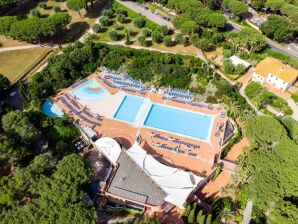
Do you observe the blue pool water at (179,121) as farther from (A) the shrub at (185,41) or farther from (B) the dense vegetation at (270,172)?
(A) the shrub at (185,41)

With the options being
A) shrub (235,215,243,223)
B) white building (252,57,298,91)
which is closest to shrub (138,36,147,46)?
white building (252,57,298,91)

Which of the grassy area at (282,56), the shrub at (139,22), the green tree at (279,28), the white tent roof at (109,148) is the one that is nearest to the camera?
the white tent roof at (109,148)

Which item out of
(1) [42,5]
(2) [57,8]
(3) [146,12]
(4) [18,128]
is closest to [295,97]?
(3) [146,12]

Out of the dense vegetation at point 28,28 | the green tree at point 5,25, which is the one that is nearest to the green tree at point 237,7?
the dense vegetation at point 28,28

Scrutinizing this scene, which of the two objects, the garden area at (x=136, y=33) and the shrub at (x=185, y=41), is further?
the garden area at (x=136, y=33)

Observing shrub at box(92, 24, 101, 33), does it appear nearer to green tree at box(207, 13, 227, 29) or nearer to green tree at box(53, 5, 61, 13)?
green tree at box(53, 5, 61, 13)

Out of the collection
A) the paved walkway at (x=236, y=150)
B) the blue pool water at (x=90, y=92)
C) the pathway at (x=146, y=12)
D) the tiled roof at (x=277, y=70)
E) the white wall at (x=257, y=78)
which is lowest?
the blue pool water at (x=90, y=92)

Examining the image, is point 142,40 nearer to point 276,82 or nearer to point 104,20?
point 104,20
